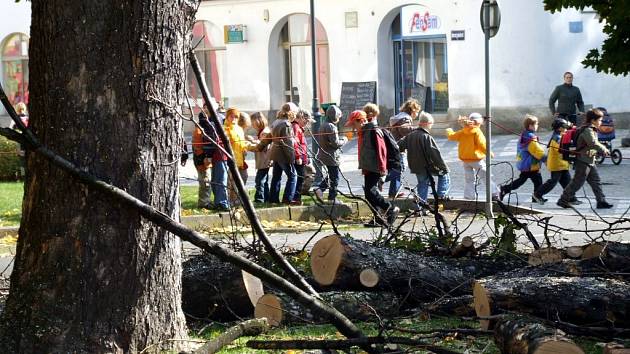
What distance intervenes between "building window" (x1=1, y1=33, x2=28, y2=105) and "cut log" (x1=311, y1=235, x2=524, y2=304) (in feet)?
103

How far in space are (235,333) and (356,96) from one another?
82.8 feet

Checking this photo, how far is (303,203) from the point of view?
55.6ft

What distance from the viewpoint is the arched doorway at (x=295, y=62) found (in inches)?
1316

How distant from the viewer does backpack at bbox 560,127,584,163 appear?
1625 centimetres

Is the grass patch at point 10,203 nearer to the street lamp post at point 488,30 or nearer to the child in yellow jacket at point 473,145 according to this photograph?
the street lamp post at point 488,30

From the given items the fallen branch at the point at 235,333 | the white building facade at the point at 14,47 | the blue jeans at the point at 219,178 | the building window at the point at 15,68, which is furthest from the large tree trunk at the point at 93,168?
the building window at the point at 15,68

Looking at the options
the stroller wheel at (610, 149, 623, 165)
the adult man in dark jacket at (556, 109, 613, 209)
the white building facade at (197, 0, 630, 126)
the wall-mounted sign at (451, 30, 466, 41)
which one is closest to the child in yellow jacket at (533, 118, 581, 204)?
the adult man in dark jacket at (556, 109, 613, 209)

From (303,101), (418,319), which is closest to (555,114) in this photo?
(303,101)

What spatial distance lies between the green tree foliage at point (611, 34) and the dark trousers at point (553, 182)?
6.83m

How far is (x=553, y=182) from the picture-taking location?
54.2 feet

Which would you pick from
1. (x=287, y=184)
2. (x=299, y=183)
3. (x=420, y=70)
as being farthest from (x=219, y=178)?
(x=420, y=70)

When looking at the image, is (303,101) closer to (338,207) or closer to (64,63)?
(338,207)

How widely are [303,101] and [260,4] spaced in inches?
123

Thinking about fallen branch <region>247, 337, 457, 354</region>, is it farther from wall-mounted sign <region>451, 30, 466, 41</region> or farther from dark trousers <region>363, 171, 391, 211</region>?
wall-mounted sign <region>451, 30, 466, 41</region>
